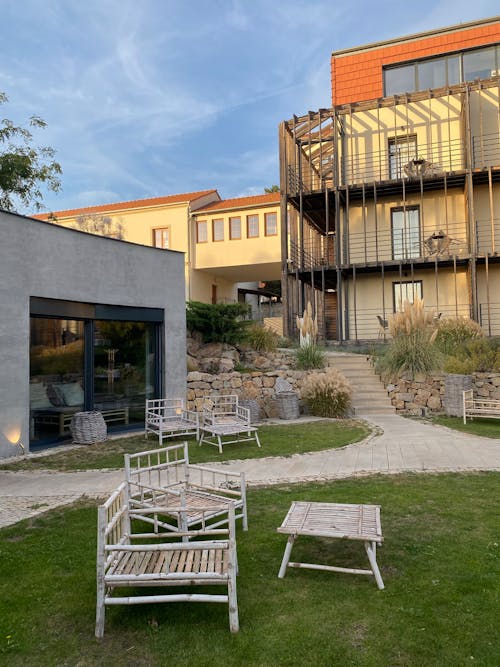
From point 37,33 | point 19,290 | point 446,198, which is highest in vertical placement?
point 37,33

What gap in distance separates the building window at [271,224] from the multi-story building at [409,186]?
2556mm

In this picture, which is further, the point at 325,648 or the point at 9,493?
the point at 9,493

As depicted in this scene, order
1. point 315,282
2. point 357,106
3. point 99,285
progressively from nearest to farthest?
1. point 99,285
2. point 357,106
3. point 315,282

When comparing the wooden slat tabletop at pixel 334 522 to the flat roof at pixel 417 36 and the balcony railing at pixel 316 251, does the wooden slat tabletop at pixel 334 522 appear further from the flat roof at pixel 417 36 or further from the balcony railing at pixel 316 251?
the flat roof at pixel 417 36

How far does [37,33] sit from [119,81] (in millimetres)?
4874

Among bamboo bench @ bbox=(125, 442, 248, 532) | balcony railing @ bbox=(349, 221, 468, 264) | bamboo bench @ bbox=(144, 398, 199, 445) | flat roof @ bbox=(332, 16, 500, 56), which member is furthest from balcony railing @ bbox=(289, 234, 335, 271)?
bamboo bench @ bbox=(125, 442, 248, 532)

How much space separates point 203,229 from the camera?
24.7 meters

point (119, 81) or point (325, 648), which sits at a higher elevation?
point (119, 81)

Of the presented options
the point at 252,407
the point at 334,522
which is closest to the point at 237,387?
the point at 252,407

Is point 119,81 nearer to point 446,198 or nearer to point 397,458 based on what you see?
point 446,198

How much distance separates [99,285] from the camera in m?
9.97

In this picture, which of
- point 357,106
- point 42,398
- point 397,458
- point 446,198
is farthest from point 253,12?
point 397,458

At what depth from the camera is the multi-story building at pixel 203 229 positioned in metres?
23.8

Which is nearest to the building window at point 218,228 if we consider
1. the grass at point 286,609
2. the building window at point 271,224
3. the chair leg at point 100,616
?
the building window at point 271,224
